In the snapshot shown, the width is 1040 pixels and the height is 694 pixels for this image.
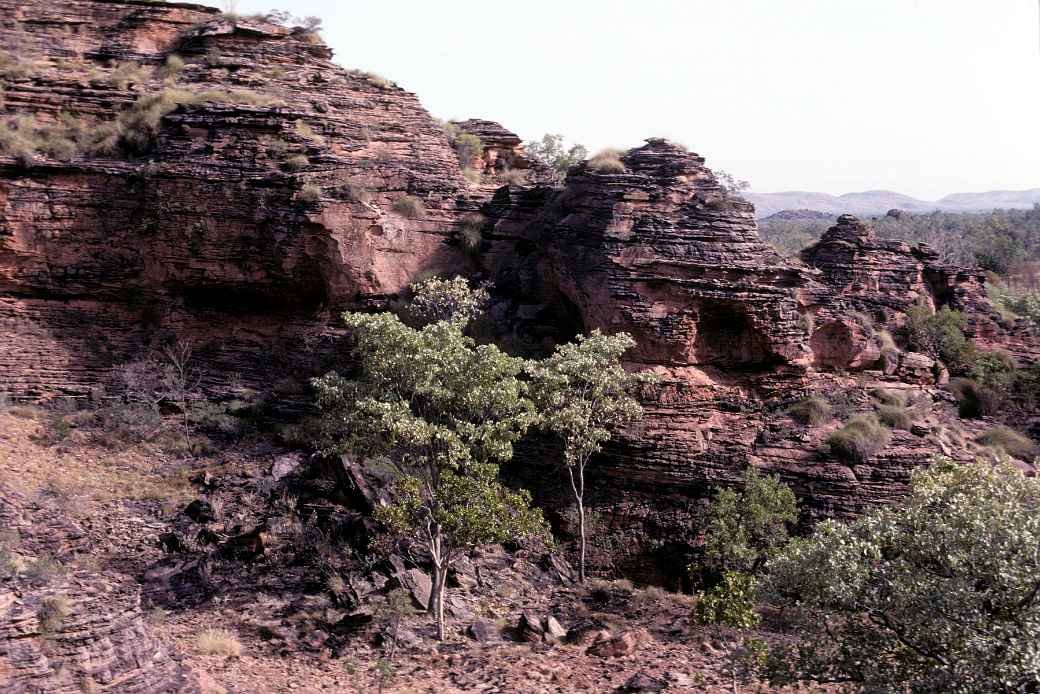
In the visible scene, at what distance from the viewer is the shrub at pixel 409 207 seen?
2366 cm

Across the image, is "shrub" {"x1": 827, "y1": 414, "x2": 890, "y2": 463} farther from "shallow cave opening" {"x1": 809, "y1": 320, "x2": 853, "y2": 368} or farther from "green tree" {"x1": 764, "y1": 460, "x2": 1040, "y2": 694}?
"green tree" {"x1": 764, "y1": 460, "x2": 1040, "y2": 694}

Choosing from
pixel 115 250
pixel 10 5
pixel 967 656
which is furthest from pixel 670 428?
pixel 10 5

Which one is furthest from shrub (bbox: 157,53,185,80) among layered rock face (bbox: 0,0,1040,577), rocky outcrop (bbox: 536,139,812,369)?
rocky outcrop (bbox: 536,139,812,369)

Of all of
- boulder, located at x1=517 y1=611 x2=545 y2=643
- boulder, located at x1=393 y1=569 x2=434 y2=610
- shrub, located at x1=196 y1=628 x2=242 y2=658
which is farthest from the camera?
boulder, located at x1=393 y1=569 x2=434 y2=610

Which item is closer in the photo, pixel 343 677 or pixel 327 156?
pixel 343 677

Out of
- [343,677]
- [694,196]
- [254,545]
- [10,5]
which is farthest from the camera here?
[10,5]

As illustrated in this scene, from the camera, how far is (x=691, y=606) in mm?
17547

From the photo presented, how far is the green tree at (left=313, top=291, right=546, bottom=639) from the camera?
15.1 m

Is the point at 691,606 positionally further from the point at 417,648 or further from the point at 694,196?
the point at 694,196

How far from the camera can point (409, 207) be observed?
77.7 feet

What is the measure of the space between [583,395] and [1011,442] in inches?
443

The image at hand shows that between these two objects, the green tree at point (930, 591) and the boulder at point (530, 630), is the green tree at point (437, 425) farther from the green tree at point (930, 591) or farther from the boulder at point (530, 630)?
the green tree at point (930, 591)

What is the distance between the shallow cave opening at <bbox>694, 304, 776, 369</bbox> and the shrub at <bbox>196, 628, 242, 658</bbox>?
478 inches

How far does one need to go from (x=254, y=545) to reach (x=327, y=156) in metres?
10.7
